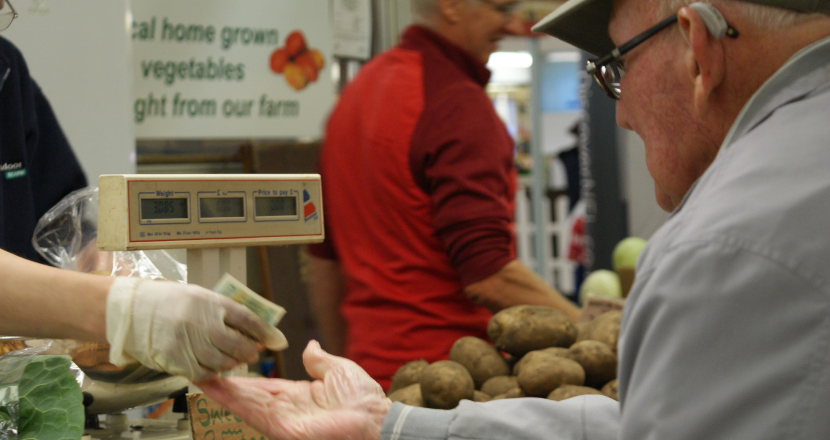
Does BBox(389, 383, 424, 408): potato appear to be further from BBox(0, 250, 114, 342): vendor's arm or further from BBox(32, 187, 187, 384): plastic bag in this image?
BBox(0, 250, 114, 342): vendor's arm

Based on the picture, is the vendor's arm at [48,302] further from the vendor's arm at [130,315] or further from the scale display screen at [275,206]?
the scale display screen at [275,206]

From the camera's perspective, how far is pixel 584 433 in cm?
102

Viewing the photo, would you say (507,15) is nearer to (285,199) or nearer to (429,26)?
(429,26)

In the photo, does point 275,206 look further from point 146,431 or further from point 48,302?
point 146,431

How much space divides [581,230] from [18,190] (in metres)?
4.99

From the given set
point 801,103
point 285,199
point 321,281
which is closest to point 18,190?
point 321,281

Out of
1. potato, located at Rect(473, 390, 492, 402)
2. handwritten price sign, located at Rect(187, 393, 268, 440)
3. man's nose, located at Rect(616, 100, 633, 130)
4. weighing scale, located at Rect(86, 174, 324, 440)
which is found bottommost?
potato, located at Rect(473, 390, 492, 402)

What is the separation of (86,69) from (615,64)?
1.72 m

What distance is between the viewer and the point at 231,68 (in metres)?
3.24

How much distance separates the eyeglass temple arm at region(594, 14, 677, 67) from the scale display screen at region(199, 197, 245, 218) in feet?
1.82

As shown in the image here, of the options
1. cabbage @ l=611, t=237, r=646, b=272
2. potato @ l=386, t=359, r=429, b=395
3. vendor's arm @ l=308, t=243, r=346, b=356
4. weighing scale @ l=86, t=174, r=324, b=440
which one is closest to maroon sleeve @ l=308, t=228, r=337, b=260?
vendor's arm @ l=308, t=243, r=346, b=356

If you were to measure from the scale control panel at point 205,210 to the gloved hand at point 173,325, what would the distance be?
0.09 metres

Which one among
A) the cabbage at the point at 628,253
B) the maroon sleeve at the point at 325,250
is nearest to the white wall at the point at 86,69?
the maroon sleeve at the point at 325,250

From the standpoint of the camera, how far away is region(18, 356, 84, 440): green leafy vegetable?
93 cm
